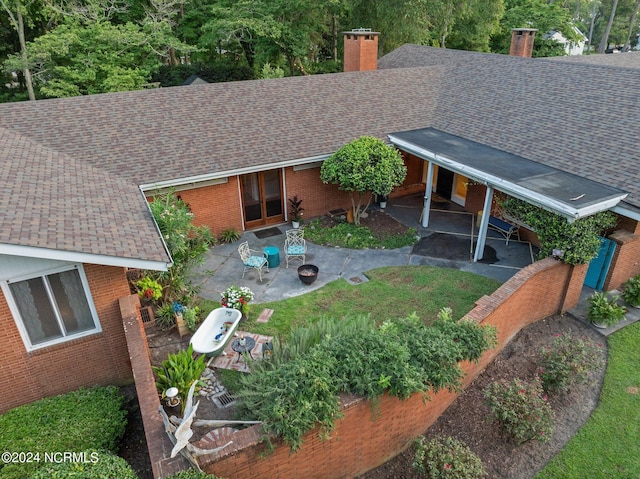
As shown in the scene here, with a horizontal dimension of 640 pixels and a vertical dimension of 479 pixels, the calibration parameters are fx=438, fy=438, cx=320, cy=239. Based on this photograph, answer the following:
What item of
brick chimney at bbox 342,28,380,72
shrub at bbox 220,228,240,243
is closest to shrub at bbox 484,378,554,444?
shrub at bbox 220,228,240,243

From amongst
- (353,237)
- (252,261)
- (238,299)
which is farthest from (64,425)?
(353,237)

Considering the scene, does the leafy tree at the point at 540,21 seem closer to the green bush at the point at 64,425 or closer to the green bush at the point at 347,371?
the green bush at the point at 347,371

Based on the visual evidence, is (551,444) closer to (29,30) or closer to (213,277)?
(213,277)

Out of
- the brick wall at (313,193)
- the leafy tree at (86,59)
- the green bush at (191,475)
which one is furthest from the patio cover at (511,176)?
the leafy tree at (86,59)

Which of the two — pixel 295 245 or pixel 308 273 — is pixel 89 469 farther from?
pixel 295 245

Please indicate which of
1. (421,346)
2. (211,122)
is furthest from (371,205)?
(421,346)
